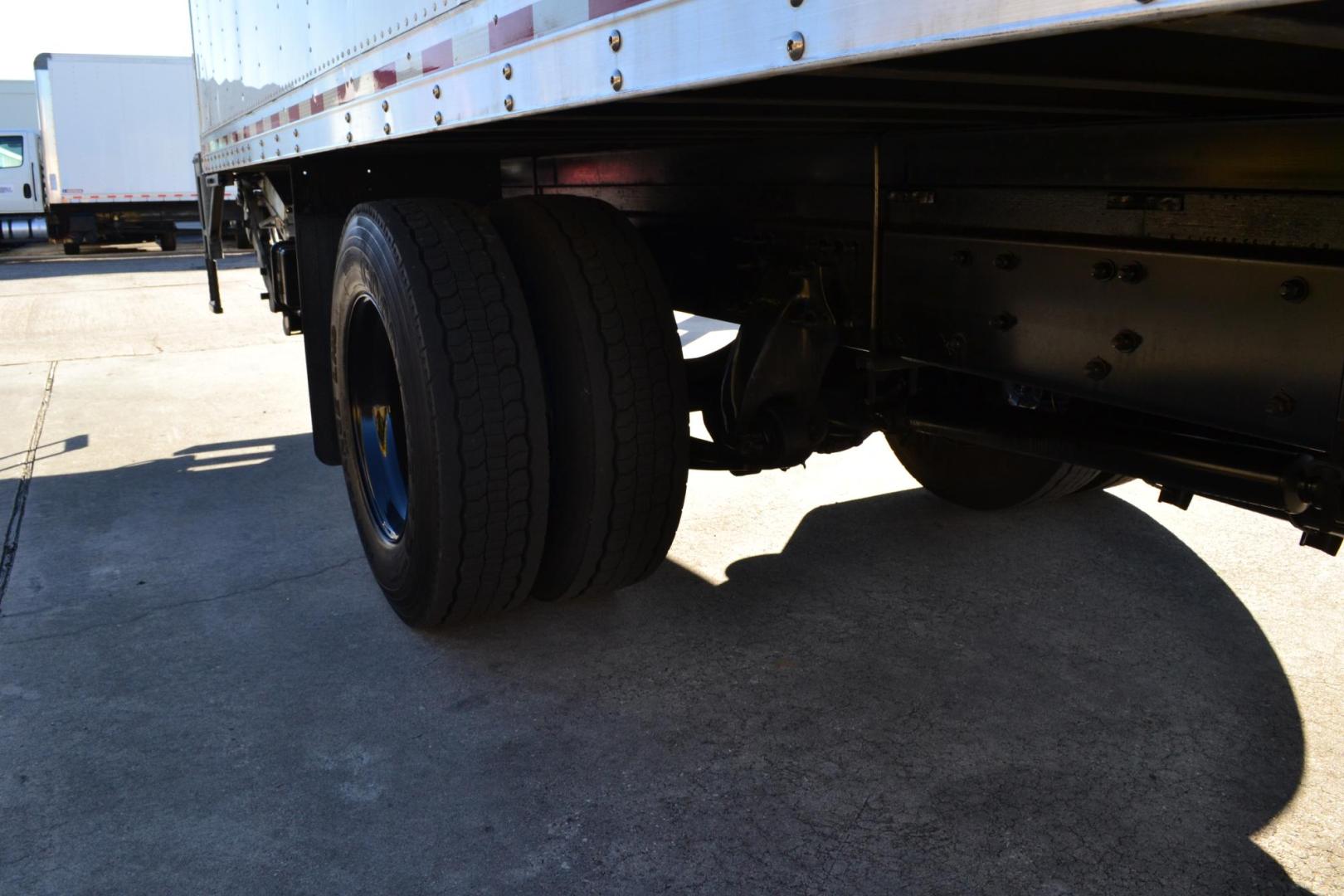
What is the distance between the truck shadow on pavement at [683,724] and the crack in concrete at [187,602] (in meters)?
0.02

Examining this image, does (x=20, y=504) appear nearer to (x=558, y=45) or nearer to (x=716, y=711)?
(x=716, y=711)

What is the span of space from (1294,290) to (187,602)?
10.6 feet

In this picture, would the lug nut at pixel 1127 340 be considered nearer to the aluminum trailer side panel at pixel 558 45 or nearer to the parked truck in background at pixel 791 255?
the parked truck in background at pixel 791 255

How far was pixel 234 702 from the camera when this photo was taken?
3.04 m

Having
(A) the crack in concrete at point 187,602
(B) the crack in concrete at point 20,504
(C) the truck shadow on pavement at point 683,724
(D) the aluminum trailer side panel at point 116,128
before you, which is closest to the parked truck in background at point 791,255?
(C) the truck shadow on pavement at point 683,724

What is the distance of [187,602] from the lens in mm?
3746

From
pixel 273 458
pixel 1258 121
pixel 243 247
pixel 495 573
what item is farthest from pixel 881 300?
pixel 243 247

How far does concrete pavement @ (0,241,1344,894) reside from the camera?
2.35 m

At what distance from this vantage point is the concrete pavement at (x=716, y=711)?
2.35 metres

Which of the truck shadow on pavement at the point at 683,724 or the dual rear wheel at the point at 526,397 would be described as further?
the dual rear wheel at the point at 526,397

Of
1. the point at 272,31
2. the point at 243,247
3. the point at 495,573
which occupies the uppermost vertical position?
the point at 272,31

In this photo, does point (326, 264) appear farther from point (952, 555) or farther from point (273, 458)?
point (952, 555)

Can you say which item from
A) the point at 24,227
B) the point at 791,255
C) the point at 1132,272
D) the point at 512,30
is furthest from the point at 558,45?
the point at 24,227

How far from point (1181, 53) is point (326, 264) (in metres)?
3.50
